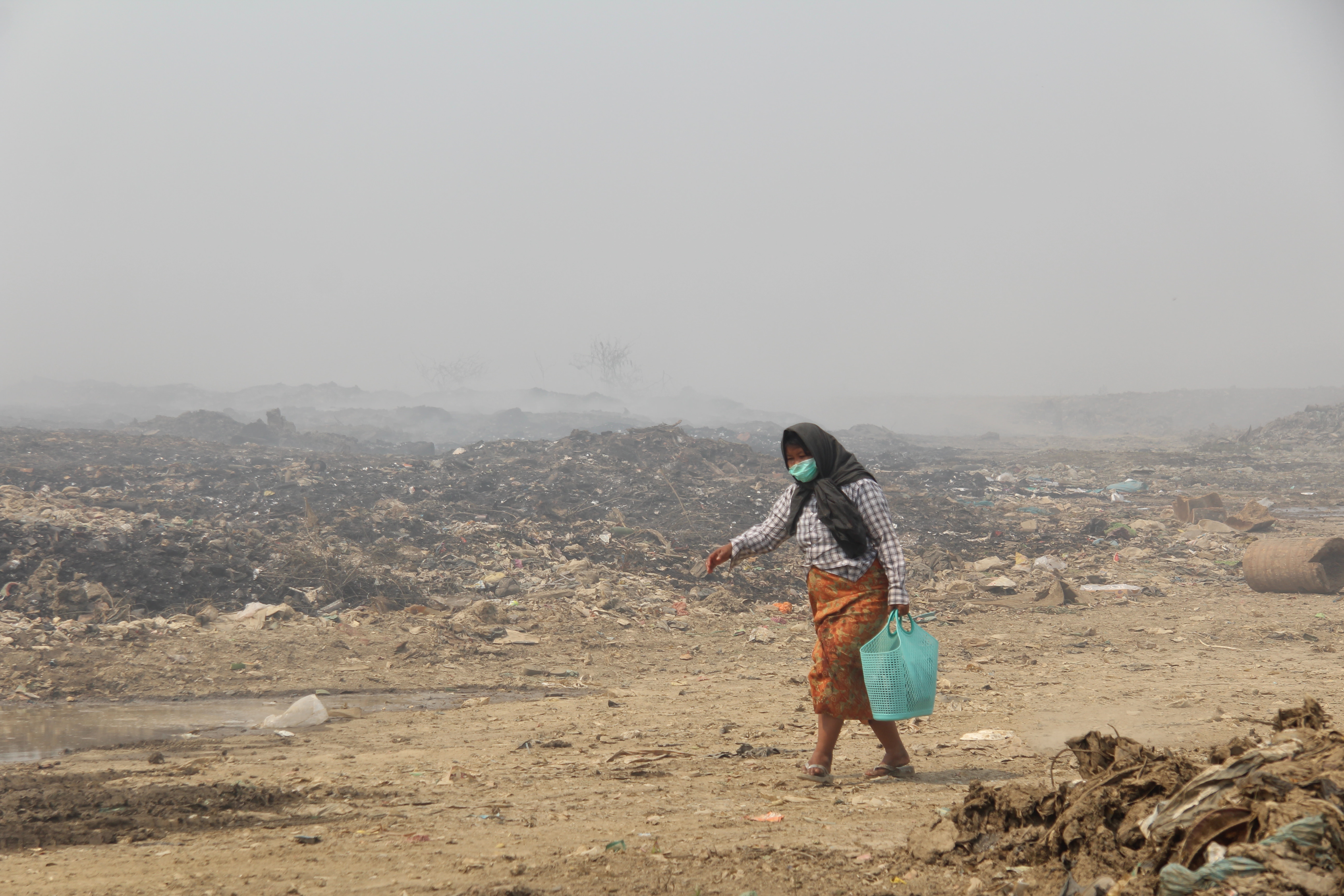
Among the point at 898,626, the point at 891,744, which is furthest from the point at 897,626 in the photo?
the point at 891,744

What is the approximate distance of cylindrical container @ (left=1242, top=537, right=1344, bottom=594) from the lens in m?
7.98

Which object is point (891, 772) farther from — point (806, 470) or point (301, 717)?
point (301, 717)

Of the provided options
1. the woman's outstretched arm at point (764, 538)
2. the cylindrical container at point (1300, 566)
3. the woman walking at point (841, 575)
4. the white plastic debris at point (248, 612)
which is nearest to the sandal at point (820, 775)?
the woman walking at point (841, 575)

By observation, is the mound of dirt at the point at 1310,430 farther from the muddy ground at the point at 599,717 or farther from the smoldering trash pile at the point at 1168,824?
the smoldering trash pile at the point at 1168,824

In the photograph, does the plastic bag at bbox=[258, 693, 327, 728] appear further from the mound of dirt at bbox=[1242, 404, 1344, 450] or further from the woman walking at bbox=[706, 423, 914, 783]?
the mound of dirt at bbox=[1242, 404, 1344, 450]

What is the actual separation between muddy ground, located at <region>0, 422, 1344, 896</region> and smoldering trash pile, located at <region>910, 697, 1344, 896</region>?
0.43 ft

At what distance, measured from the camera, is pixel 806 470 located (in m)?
3.25

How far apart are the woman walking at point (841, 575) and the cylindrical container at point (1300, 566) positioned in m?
7.27

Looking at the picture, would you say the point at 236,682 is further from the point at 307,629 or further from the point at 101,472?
the point at 101,472

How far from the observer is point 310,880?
220 centimetres

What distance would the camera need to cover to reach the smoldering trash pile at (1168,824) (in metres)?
1.50

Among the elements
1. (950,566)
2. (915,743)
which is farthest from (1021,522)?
(915,743)

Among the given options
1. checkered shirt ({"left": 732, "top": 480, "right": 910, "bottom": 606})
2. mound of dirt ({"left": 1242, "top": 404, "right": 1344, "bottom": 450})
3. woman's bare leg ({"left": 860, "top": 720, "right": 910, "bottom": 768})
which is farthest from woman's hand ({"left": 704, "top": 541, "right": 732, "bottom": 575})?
mound of dirt ({"left": 1242, "top": 404, "right": 1344, "bottom": 450})

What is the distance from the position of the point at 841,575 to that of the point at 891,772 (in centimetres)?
87
